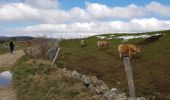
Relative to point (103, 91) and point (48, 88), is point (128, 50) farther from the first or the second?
point (48, 88)

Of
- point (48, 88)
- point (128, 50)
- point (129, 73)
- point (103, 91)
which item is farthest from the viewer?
point (128, 50)

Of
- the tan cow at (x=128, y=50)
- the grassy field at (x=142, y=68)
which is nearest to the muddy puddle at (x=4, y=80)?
the grassy field at (x=142, y=68)

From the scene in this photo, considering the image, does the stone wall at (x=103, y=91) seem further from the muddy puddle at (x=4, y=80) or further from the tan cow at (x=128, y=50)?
the tan cow at (x=128, y=50)

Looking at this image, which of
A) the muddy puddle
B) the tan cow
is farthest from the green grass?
the tan cow

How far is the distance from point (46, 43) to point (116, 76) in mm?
18007

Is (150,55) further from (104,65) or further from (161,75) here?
(161,75)

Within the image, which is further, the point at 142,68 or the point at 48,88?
the point at 142,68

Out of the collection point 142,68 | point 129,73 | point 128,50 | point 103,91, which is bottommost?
point 142,68

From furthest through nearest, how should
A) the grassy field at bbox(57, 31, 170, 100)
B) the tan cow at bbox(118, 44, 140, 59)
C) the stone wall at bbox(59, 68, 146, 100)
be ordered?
the tan cow at bbox(118, 44, 140, 59)
the grassy field at bbox(57, 31, 170, 100)
the stone wall at bbox(59, 68, 146, 100)

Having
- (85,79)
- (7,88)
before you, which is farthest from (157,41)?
(7,88)

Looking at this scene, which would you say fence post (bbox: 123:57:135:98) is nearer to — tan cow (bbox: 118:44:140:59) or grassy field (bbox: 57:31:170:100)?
grassy field (bbox: 57:31:170:100)

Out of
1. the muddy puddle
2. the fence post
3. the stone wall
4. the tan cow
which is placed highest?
the fence post

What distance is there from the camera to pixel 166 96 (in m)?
20.8

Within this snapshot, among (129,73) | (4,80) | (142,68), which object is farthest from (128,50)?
(129,73)
